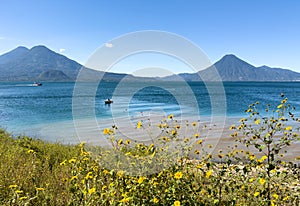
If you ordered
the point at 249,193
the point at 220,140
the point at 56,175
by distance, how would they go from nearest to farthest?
the point at 249,193
the point at 56,175
the point at 220,140

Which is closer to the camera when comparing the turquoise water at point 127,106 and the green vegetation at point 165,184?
the green vegetation at point 165,184

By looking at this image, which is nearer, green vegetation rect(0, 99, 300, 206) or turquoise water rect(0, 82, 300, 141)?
green vegetation rect(0, 99, 300, 206)

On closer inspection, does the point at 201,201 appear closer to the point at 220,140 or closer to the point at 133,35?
the point at 133,35

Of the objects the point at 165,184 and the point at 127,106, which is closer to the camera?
the point at 165,184

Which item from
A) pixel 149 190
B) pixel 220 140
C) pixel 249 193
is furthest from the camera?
pixel 220 140

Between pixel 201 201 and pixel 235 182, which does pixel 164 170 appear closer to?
pixel 201 201

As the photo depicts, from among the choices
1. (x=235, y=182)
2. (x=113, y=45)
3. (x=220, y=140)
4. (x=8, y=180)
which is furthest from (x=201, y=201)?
(x=220, y=140)

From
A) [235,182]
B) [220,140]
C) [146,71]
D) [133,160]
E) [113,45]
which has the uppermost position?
[113,45]

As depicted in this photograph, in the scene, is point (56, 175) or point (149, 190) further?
point (56, 175)

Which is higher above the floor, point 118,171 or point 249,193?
point 118,171

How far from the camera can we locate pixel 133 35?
12.9ft

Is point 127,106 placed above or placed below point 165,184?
below

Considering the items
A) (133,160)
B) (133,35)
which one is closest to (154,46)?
(133,35)

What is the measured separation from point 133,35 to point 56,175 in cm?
265
